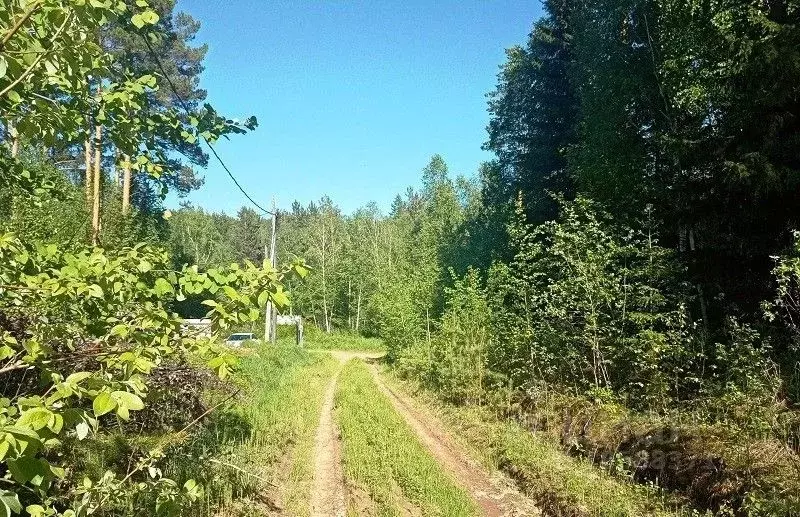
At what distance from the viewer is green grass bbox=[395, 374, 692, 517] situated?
7473mm

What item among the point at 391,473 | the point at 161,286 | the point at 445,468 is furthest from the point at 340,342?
the point at 161,286

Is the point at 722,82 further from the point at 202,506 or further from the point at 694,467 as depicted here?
the point at 202,506

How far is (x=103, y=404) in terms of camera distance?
167cm

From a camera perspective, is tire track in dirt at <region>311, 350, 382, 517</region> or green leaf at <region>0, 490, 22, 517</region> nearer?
green leaf at <region>0, 490, 22, 517</region>

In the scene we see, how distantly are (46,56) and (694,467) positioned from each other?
900cm

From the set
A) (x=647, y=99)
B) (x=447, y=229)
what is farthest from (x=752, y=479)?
(x=447, y=229)

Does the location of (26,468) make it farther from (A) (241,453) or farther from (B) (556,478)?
(B) (556,478)

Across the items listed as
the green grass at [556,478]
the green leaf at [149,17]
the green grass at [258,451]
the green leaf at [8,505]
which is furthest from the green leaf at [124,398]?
the green grass at [556,478]

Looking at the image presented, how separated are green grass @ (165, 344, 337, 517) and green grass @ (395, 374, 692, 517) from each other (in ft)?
12.1

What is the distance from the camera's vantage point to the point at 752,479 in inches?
267

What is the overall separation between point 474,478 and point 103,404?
30.1 ft

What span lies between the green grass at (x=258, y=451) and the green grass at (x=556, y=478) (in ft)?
12.1

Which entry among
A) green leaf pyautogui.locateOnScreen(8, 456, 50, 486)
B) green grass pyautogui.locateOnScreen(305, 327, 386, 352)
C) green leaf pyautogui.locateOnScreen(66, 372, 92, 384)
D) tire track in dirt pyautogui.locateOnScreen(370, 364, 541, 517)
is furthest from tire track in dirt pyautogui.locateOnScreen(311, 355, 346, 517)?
green grass pyautogui.locateOnScreen(305, 327, 386, 352)

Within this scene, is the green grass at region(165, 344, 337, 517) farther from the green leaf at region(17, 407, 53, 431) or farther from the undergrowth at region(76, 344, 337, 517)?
the green leaf at region(17, 407, 53, 431)
